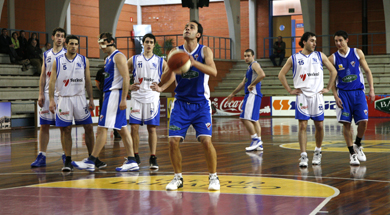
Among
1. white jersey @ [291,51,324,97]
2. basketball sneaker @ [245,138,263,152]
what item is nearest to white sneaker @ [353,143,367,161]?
white jersey @ [291,51,324,97]

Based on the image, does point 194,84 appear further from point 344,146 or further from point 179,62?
point 344,146

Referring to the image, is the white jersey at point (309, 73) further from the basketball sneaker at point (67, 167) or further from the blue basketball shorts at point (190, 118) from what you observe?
the basketball sneaker at point (67, 167)

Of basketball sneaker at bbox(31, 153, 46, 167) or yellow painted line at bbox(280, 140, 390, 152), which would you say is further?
yellow painted line at bbox(280, 140, 390, 152)

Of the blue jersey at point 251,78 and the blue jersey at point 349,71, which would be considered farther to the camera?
the blue jersey at point 251,78

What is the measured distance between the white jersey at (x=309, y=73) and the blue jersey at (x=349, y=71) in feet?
1.17

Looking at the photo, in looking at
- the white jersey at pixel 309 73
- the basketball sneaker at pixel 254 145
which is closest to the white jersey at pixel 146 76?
the white jersey at pixel 309 73

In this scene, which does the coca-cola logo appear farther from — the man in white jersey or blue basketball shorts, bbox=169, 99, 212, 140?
blue basketball shorts, bbox=169, 99, 212, 140

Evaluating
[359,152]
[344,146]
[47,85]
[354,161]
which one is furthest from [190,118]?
[344,146]

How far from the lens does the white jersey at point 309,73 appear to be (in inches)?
311

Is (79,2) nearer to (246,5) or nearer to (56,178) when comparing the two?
(246,5)

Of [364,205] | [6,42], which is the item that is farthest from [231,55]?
[364,205]

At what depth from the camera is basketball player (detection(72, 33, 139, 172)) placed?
7312 mm

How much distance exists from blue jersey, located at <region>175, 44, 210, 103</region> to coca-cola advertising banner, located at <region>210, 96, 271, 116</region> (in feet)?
58.9

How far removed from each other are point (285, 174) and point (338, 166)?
115 centimetres
